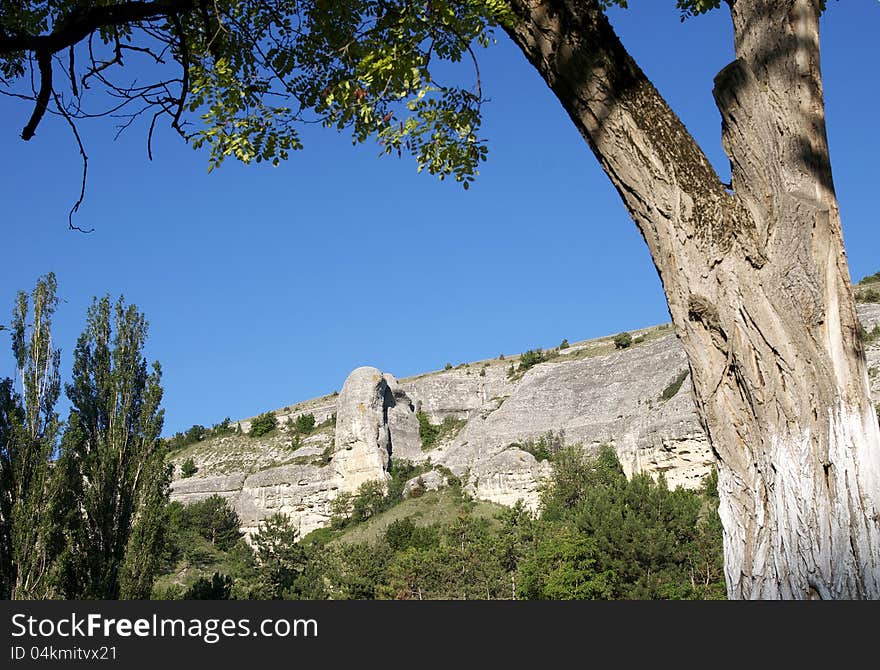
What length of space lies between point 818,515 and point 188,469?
2186 inches

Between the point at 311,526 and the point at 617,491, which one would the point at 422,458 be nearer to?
the point at 311,526

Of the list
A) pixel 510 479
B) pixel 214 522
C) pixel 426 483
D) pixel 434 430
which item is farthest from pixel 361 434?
pixel 510 479

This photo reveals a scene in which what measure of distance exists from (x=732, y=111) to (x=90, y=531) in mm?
16446

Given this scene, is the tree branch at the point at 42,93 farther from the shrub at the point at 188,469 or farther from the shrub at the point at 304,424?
the shrub at the point at 304,424

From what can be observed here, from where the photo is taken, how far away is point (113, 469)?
16938 mm

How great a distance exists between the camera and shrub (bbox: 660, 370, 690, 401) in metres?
36.2

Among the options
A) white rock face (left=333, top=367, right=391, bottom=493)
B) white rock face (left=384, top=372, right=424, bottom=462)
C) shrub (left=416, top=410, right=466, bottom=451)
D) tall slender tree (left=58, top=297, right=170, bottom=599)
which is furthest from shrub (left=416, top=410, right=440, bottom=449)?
tall slender tree (left=58, top=297, right=170, bottom=599)

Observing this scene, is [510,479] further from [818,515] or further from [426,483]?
[818,515]

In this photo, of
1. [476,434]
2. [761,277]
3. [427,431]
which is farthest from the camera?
[427,431]

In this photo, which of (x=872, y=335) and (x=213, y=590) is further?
(x=872, y=335)

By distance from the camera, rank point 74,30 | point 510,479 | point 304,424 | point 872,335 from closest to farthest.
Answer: point 74,30, point 872,335, point 510,479, point 304,424

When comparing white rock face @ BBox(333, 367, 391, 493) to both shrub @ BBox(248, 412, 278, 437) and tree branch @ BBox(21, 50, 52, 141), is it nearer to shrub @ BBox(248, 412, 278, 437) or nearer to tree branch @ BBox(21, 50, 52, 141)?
shrub @ BBox(248, 412, 278, 437)

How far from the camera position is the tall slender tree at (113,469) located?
51.8 feet

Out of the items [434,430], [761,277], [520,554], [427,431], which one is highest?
[434,430]
